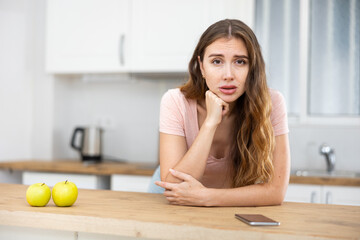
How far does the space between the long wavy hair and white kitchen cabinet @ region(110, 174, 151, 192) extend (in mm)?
1198

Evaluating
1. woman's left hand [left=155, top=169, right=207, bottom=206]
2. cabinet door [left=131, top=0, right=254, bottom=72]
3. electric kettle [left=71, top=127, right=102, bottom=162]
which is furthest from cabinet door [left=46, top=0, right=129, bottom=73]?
woman's left hand [left=155, top=169, right=207, bottom=206]

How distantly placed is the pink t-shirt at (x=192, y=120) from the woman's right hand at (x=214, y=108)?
0.12 meters

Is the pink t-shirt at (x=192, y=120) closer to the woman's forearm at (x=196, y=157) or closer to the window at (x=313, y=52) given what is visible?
the woman's forearm at (x=196, y=157)

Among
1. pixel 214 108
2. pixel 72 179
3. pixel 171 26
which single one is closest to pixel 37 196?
pixel 214 108

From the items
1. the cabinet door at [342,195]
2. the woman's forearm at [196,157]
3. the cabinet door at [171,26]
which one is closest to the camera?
the woman's forearm at [196,157]

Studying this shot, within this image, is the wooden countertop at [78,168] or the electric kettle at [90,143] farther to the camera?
the electric kettle at [90,143]

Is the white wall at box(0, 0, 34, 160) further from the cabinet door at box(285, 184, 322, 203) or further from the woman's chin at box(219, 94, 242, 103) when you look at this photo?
the woman's chin at box(219, 94, 242, 103)

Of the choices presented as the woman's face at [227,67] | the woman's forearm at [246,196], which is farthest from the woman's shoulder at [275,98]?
the woman's forearm at [246,196]

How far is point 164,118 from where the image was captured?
1.85m

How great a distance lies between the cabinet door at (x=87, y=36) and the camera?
3383mm

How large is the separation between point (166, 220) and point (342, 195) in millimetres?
1772

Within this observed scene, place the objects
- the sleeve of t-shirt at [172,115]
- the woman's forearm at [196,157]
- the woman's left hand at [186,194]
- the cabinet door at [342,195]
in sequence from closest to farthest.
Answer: the woman's left hand at [186,194] < the woman's forearm at [196,157] < the sleeve of t-shirt at [172,115] < the cabinet door at [342,195]

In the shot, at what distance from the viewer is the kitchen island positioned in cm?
115

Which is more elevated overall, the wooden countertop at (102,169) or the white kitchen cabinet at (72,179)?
the wooden countertop at (102,169)
